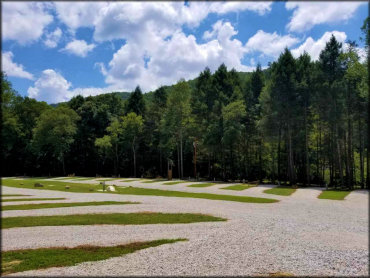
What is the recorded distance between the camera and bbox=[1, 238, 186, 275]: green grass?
307 inches

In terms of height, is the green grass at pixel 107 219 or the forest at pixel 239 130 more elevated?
the forest at pixel 239 130

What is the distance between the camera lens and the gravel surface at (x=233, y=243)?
25.0 feet

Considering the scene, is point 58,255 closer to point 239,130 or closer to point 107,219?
point 107,219

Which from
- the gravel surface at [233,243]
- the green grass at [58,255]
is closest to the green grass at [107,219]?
the gravel surface at [233,243]

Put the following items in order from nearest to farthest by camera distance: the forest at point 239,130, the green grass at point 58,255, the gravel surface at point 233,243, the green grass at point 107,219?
the gravel surface at point 233,243 → the green grass at point 58,255 → the green grass at point 107,219 → the forest at point 239,130

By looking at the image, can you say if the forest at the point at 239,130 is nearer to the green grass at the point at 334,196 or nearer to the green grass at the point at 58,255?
the green grass at the point at 334,196

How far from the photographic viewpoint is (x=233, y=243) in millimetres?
10641

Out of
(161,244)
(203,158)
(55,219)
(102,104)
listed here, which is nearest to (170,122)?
(203,158)

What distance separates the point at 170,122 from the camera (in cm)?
5022

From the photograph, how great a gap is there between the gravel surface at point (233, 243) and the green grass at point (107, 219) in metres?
0.92

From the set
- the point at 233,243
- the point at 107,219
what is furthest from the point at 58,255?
the point at 107,219

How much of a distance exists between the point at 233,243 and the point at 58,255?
618 centimetres

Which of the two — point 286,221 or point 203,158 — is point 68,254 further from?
point 203,158

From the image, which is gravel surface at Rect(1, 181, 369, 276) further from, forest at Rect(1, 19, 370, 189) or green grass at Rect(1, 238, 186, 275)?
forest at Rect(1, 19, 370, 189)
